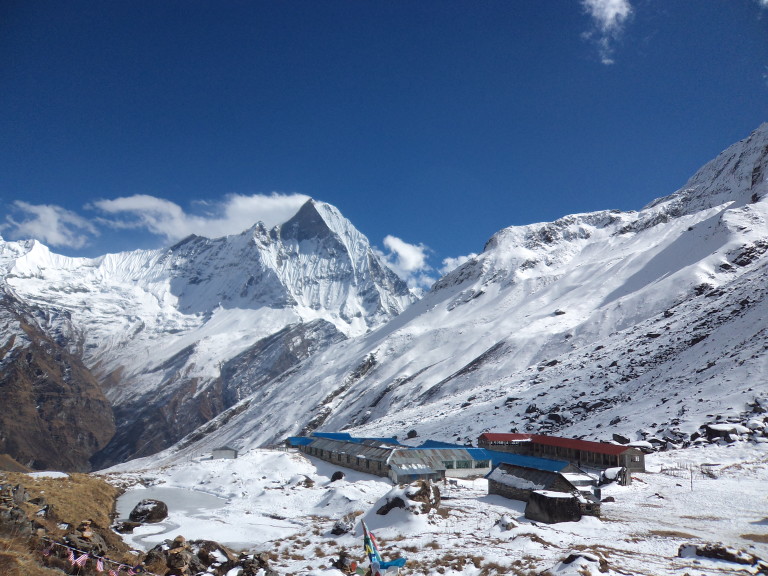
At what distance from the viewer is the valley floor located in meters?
19.7

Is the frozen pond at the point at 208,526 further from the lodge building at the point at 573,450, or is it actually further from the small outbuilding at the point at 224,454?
the small outbuilding at the point at 224,454

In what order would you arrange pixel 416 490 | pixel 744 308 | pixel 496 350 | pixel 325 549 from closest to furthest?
pixel 325 549 < pixel 416 490 < pixel 744 308 < pixel 496 350

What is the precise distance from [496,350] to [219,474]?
78033 mm

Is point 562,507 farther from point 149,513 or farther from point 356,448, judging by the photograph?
point 356,448

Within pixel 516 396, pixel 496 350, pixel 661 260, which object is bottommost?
pixel 516 396

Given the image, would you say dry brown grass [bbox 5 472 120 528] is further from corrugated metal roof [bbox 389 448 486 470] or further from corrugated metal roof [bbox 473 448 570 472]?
corrugated metal roof [bbox 473 448 570 472]

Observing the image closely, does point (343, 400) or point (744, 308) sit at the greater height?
point (744, 308)

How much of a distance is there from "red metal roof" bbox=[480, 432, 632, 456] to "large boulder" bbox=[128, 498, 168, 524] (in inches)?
1340

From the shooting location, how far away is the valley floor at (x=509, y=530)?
19.7 metres

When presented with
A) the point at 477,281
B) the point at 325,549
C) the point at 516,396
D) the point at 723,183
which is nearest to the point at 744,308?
the point at 516,396

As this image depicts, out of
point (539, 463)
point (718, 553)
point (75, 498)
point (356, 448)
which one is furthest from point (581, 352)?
point (75, 498)

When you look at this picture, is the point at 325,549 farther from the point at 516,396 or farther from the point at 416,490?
the point at 516,396

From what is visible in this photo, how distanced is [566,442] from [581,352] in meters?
46.3

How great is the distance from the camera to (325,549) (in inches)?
962
